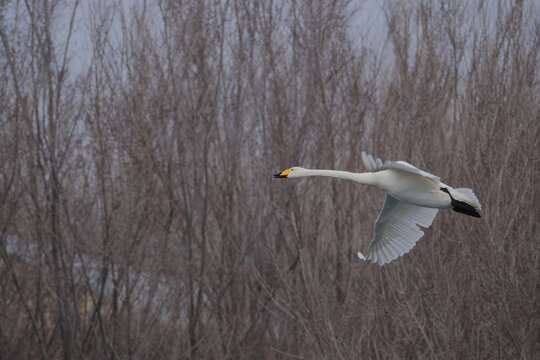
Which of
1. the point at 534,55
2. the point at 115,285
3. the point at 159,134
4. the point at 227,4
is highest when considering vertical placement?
the point at 227,4

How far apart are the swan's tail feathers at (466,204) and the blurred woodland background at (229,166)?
120 inches

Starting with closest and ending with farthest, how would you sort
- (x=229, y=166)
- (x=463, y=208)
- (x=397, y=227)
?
(x=463, y=208)
(x=397, y=227)
(x=229, y=166)

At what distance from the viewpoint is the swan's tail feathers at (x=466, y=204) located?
440 centimetres

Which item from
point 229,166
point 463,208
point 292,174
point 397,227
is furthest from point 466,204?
point 229,166

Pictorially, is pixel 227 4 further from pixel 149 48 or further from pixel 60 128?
pixel 60 128

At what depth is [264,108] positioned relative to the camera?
11344 millimetres

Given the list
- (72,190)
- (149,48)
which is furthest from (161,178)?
(149,48)

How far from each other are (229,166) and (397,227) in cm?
566

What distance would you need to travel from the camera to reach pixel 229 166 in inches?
438

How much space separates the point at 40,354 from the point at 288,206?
462 centimetres

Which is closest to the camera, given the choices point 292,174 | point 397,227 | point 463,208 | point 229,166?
point 463,208

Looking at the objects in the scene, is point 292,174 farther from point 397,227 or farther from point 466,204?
point 397,227

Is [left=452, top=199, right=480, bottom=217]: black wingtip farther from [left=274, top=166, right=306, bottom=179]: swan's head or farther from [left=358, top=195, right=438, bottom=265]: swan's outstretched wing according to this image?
[left=358, top=195, right=438, bottom=265]: swan's outstretched wing

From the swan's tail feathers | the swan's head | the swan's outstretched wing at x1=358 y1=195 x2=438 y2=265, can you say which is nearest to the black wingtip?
the swan's tail feathers
